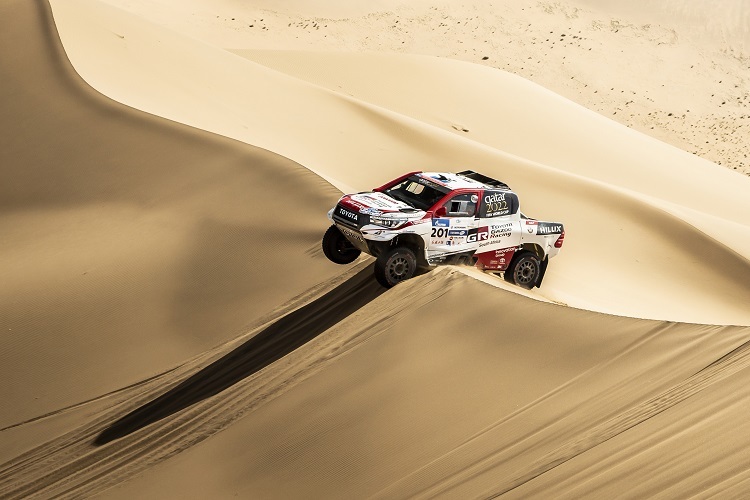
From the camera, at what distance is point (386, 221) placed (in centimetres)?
1109

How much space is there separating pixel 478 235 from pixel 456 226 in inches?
→ 18.3

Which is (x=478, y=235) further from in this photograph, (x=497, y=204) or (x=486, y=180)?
(x=486, y=180)

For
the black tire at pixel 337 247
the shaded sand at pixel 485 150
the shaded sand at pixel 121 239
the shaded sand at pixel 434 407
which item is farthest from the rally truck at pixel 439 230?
the shaded sand at pixel 121 239

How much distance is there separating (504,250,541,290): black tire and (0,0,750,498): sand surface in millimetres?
324

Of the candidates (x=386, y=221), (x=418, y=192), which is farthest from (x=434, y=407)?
(x=418, y=192)

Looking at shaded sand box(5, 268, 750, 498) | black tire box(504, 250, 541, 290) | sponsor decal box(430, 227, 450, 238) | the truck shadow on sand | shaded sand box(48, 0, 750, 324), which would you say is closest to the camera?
shaded sand box(5, 268, 750, 498)

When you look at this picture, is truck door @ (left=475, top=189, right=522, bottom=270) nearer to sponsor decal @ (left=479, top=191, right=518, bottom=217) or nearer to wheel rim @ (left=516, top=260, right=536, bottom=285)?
sponsor decal @ (left=479, top=191, right=518, bottom=217)

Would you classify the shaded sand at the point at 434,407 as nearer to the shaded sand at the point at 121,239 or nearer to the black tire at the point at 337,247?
the shaded sand at the point at 121,239

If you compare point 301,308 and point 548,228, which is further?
point 548,228

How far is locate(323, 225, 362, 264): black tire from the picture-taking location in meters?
12.0

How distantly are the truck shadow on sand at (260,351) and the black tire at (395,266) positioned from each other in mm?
309

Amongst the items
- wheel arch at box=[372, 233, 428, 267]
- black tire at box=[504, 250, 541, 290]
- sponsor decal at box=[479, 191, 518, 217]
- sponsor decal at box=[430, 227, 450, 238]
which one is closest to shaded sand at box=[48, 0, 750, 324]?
black tire at box=[504, 250, 541, 290]

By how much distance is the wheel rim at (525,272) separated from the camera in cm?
1284

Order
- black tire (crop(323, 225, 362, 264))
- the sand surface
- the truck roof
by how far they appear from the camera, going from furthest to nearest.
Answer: the truck roof
black tire (crop(323, 225, 362, 264))
the sand surface
